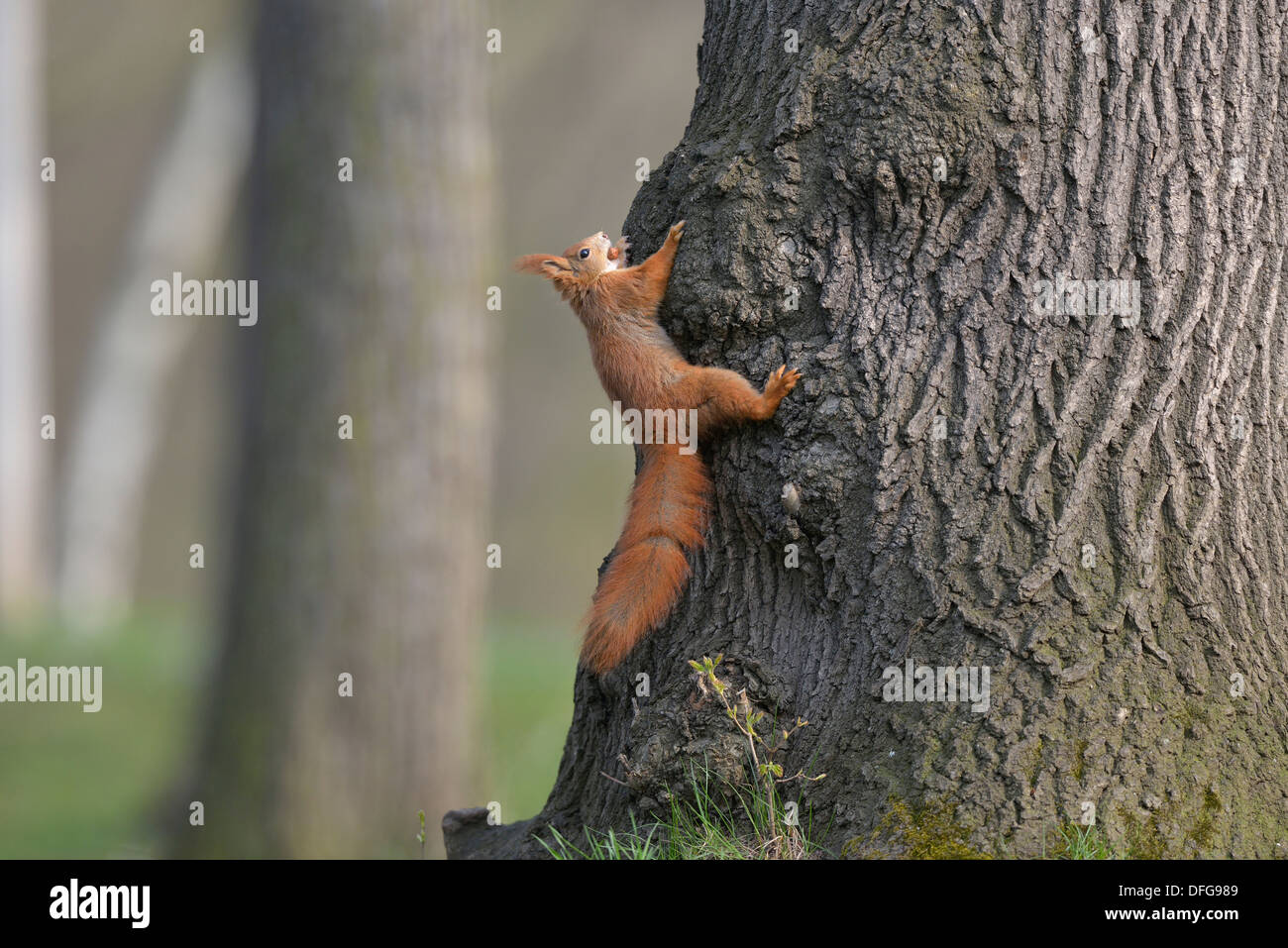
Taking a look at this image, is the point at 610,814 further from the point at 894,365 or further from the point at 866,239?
the point at 866,239

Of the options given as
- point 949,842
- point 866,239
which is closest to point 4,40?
point 866,239

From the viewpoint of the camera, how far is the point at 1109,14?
2.73m

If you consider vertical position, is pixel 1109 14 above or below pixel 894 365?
above

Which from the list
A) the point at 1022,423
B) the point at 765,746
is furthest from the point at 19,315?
the point at 1022,423

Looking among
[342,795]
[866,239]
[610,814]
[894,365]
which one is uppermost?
[866,239]

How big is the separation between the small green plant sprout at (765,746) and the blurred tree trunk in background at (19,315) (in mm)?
11959

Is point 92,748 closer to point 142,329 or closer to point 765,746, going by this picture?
point 765,746

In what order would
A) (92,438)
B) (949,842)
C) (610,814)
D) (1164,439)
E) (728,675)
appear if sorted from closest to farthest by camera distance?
(949,842) → (1164,439) → (728,675) → (610,814) → (92,438)

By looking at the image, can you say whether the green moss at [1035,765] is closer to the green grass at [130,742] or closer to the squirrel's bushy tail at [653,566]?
the squirrel's bushy tail at [653,566]

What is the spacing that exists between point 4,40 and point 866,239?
46.5ft

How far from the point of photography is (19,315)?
1310 cm
